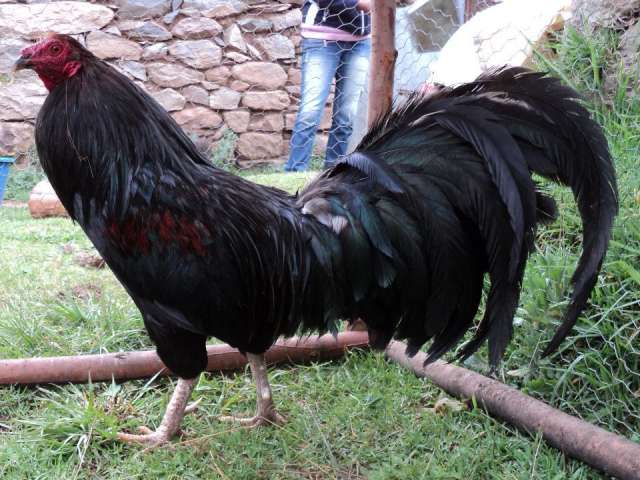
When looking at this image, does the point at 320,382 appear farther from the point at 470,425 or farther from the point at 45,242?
the point at 45,242

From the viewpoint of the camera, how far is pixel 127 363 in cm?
281

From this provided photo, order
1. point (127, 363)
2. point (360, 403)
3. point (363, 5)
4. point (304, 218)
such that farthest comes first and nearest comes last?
1. point (363, 5)
2. point (127, 363)
3. point (360, 403)
4. point (304, 218)

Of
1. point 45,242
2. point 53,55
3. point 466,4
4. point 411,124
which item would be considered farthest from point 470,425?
point 466,4

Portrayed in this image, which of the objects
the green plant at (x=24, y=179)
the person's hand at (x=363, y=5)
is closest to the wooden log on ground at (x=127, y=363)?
the person's hand at (x=363, y=5)

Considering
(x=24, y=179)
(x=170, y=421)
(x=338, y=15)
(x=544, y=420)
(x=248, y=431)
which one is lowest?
(x=24, y=179)

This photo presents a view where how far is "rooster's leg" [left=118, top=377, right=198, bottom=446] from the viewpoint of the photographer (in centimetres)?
247

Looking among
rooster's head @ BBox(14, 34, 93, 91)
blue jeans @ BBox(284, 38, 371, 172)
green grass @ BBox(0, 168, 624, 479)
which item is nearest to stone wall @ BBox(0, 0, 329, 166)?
blue jeans @ BBox(284, 38, 371, 172)

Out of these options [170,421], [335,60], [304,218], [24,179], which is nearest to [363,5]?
[335,60]

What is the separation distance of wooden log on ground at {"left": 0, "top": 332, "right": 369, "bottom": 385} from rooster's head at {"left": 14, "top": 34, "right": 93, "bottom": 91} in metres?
1.24

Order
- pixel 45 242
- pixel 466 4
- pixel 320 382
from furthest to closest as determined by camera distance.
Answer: pixel 466 4
pixel 45 242
pixel 320 382

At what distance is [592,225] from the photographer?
5.61 ft

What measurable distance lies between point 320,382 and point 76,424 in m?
1.07

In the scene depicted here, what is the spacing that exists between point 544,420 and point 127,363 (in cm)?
179

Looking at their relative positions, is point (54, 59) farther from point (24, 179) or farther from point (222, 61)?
point (222, 61)
